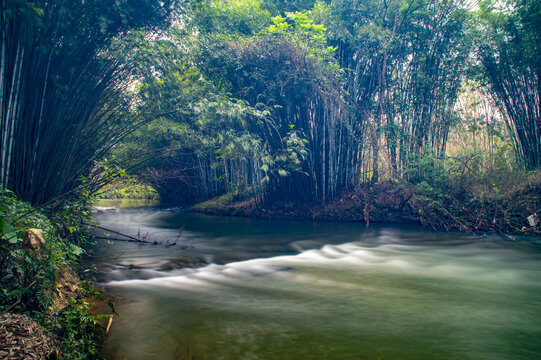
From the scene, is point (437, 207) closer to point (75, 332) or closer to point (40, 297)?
point (75, 332)

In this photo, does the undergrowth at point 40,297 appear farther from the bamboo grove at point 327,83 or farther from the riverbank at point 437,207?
the riverbank at point 437,207

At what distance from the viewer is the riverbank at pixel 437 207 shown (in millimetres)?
6688

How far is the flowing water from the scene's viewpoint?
2.14 m

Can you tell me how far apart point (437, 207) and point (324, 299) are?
5.39 m

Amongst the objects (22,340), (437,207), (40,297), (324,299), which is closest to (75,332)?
(40,297)

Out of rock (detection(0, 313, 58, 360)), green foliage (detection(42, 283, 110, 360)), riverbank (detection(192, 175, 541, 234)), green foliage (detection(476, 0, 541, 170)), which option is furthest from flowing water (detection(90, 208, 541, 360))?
green foliage (detection(476, 0, 541, 170))

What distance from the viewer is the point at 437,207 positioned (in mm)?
7457

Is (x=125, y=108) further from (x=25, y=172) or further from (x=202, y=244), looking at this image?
(x=202, y=244)

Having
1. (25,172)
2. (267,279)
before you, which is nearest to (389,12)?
(267,279)

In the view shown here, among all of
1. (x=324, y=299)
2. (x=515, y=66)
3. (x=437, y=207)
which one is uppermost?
(x=515, y=66)

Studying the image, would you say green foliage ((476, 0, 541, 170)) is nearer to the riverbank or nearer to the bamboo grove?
the bamboo grove

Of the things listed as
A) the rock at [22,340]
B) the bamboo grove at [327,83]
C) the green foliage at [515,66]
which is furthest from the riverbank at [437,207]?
the rock at [22,340]

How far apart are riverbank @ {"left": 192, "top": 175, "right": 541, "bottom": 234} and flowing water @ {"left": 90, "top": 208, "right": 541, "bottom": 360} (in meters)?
1.03

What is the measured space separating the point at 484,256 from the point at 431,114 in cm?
502
